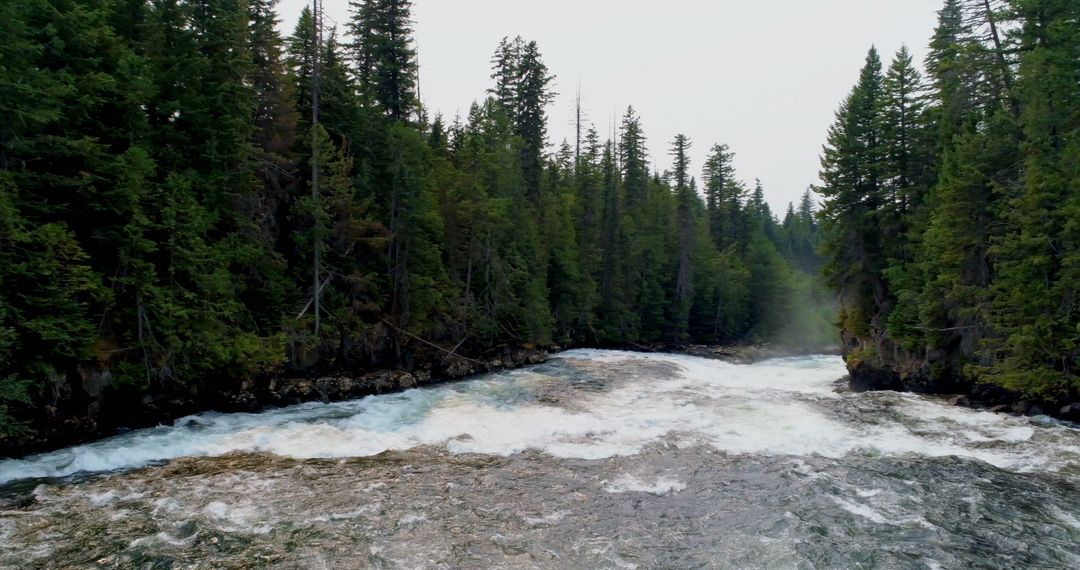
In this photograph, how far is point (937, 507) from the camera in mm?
9781

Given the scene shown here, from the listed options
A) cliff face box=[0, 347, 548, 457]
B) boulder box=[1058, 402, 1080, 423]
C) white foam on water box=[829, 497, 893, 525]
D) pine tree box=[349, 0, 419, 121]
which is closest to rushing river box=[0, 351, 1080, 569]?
white foam on water box=[829, 497, 893, 525]

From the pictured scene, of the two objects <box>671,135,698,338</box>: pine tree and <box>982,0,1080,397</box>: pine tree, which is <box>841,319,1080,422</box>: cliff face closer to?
<box>982,0,1080,397</box>: pine tree

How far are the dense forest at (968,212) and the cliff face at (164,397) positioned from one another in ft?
64.9

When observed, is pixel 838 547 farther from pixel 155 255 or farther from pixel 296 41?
pixel 296 41

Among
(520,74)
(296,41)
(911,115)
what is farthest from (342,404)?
(520,74)

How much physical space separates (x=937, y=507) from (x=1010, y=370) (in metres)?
9.99

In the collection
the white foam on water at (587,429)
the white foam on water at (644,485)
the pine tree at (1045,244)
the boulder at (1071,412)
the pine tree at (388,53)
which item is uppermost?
the pine tree at (388,53)

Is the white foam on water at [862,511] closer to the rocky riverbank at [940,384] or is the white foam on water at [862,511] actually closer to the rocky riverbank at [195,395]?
the rocky riverbank at [940,384]

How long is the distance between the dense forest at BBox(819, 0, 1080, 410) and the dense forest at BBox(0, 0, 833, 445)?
0.53 meters

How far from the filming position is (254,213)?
2039 centimetres

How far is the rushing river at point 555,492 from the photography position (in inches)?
315

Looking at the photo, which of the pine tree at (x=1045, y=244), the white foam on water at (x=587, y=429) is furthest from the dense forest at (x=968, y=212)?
the white foam on water at (x=587, y=429)

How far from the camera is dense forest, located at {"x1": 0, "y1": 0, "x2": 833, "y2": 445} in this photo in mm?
12203

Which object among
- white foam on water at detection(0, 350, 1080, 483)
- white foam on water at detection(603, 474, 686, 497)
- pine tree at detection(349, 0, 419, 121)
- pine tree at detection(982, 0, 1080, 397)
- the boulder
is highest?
pine tree at detection(349, 0, 419, 121)
